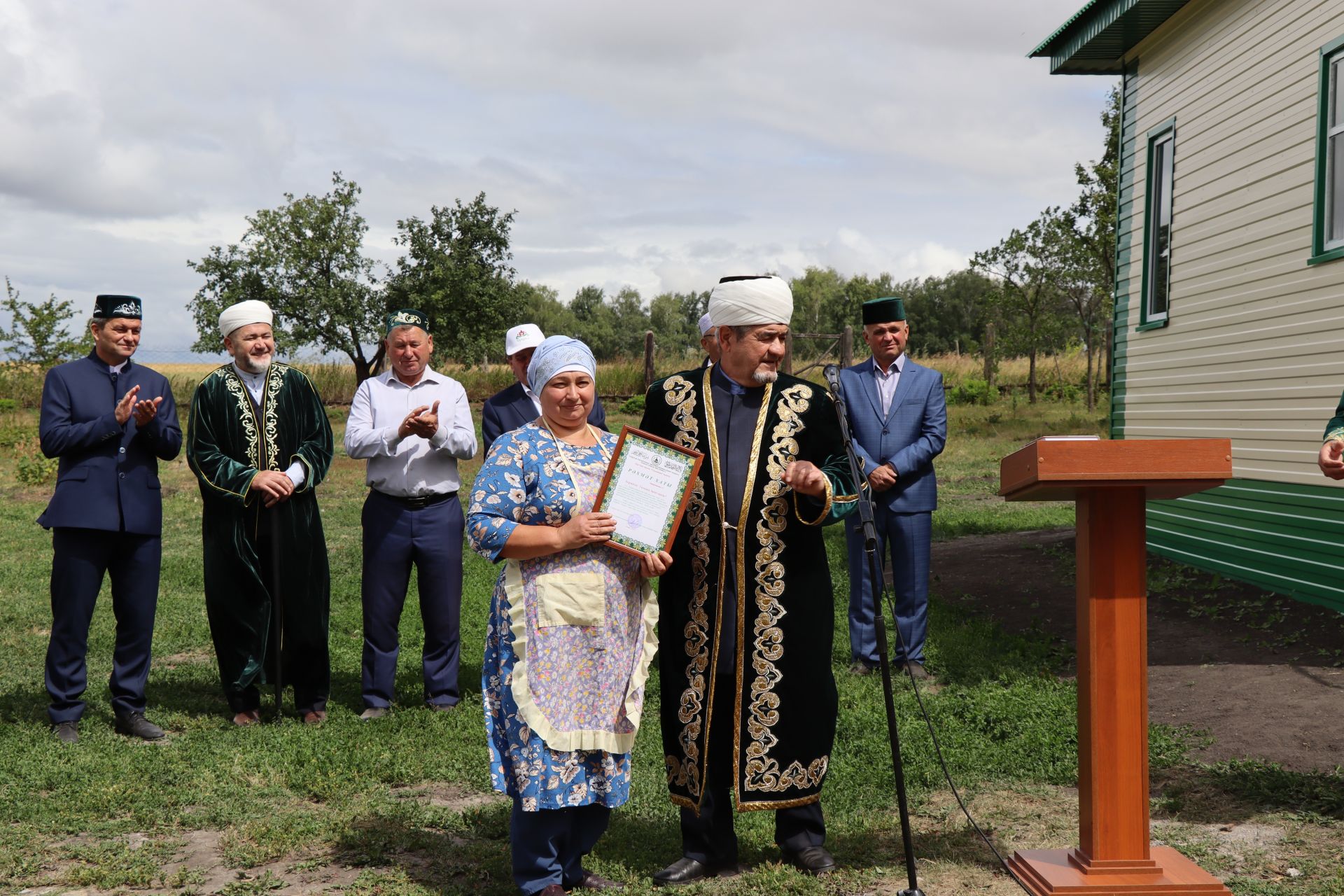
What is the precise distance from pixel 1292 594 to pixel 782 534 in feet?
21.9

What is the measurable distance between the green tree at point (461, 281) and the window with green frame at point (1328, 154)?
26013 millimetres

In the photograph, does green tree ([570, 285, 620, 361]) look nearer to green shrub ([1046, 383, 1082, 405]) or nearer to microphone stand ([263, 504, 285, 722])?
green shrub ([1046, 383, 1082, 405])

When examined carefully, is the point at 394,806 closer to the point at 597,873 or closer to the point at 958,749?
the point at 597,873

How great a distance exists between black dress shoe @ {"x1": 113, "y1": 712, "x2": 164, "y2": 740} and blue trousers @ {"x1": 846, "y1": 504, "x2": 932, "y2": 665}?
13.7ft

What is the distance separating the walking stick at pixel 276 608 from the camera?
686 centimetres

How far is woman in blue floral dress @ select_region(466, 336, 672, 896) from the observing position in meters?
4.24

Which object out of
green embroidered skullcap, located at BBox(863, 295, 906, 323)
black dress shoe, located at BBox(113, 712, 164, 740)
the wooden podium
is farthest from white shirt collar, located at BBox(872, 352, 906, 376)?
black dress shoe, located at BBox(113, 712, 164, 740)

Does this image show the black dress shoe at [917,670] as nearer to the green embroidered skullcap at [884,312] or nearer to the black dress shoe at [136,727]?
the green embroidered skullcap at [884,312]

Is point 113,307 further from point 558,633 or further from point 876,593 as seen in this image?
point 876,593

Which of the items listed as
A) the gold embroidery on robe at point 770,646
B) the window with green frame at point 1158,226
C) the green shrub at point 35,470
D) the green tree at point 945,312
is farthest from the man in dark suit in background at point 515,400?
the green tree at point 945,312

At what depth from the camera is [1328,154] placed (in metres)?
9.48

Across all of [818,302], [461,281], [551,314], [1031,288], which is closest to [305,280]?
[461,281]

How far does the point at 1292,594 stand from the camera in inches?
376

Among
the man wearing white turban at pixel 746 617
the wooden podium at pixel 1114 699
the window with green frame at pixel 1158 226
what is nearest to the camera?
the wooden podium at pixel 1114 699
